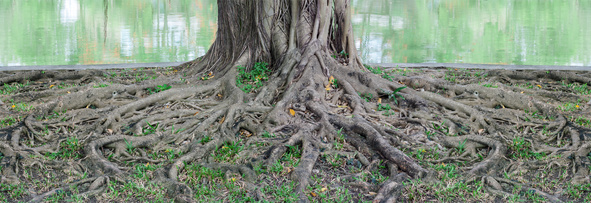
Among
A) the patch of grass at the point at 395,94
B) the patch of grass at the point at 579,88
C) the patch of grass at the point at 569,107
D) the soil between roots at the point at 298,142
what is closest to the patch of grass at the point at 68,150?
the soil between roots at the point at 298,142

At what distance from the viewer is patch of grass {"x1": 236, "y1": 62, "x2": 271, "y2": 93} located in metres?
6.50

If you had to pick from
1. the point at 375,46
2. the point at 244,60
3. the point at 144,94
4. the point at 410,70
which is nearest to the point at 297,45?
the point at 244,60

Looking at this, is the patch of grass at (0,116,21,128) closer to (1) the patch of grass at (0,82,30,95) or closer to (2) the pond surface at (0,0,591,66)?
(1) the patch of grass at (0,82,30,95)

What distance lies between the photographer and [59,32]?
46.5ft

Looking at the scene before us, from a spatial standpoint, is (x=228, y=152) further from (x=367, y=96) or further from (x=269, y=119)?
(x=367, y=96)

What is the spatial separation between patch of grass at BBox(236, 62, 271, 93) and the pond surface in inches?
100.0

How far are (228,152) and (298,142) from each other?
24.4 inches

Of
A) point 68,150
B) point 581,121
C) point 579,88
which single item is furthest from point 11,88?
point 579,88

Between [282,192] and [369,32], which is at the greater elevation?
[369,32]

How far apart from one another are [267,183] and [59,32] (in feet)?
38.8

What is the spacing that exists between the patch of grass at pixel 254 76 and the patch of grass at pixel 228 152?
1594 millimetres

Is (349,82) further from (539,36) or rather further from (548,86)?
(539,36)

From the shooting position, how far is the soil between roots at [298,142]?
4113 mm

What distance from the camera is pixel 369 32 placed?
559 inches
